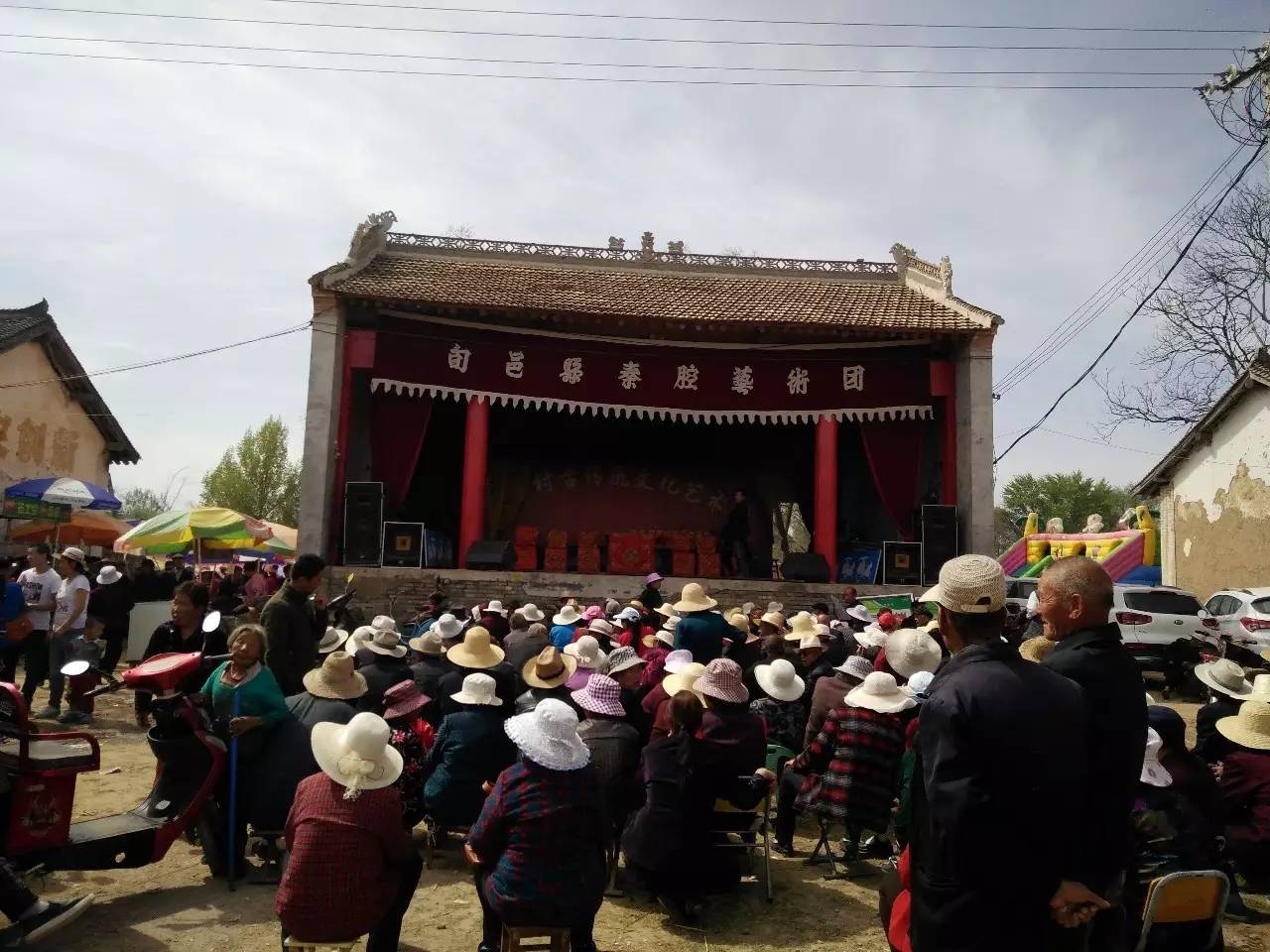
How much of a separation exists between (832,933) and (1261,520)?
1683 centimetres

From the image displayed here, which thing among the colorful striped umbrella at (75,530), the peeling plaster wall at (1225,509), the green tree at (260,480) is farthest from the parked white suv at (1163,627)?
the green tree at (260,480)

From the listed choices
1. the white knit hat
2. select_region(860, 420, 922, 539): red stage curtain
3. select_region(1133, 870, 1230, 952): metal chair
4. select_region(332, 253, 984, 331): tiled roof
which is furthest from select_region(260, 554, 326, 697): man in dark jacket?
select_region(860, 420, 922, 539): red stage curtain

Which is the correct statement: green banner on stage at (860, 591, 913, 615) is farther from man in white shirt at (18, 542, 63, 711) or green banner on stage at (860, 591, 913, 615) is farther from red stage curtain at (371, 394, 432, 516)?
man in white shirt at (18, 542, 63, 711)

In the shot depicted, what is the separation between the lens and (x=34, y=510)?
52.5 ft

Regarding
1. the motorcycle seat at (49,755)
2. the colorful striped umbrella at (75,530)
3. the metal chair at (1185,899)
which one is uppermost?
the colorful striped umbrella at (75,530)

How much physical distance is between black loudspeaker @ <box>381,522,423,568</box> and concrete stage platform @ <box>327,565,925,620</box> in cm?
26

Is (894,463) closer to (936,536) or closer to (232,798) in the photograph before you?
(936,536)

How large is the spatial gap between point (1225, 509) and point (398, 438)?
16.5 m

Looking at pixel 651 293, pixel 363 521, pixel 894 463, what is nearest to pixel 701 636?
pixel 363 521

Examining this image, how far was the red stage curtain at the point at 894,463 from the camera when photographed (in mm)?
16672

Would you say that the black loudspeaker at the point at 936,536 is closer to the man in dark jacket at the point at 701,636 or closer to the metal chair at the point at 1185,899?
the man in dark jacket at the point at 701,636

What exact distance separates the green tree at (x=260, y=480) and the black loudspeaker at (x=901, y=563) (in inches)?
1303

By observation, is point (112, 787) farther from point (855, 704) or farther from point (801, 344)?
point (801, 344)

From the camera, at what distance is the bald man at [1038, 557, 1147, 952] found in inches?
92.4
